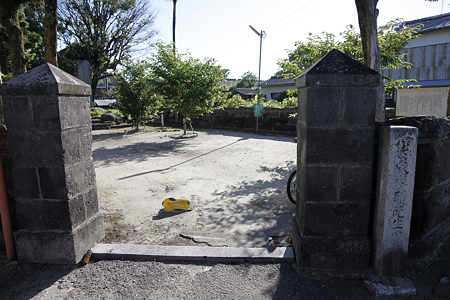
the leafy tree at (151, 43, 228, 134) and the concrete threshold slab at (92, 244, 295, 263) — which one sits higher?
the leafy tree at (151, 43, 228, 134)

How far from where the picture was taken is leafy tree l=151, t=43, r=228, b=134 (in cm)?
1171

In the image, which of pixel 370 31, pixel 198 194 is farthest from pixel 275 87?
pixel 198 194

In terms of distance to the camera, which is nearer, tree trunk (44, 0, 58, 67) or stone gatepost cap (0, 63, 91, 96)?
stone gatepost cap (0, 63, 91, 96)

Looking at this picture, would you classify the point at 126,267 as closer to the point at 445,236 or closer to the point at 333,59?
the point at 333,59

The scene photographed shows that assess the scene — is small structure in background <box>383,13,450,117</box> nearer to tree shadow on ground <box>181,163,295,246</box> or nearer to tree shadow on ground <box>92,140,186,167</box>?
tree shadow on ground <box>92,140,186,167</box>

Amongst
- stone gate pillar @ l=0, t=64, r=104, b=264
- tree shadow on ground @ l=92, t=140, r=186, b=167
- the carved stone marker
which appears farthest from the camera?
tree shadow on ground @ l=92, t=140, r=186, b=167

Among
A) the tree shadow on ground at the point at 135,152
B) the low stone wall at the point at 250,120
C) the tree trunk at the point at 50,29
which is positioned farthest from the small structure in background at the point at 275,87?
the tree trunk at the point at 50,29

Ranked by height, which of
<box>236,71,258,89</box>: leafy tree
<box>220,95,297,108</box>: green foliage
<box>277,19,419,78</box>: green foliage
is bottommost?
<box>220,95,297,108</box>: green foliage

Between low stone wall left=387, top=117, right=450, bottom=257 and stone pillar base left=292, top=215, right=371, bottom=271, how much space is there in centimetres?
51

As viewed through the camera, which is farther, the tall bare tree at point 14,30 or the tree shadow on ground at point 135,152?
the tall bare tree at point 14,30

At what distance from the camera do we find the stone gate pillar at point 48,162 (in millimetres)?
2646

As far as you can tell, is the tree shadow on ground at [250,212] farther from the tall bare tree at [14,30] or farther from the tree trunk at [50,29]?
the tall bare tree at [14,30]

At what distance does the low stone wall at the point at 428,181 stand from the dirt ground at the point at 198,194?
1293 millimetres

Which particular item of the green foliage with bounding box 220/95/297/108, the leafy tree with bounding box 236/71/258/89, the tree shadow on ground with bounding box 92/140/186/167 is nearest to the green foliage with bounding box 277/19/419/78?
the tree shadow on ground with bounding box 92/140/186/167
